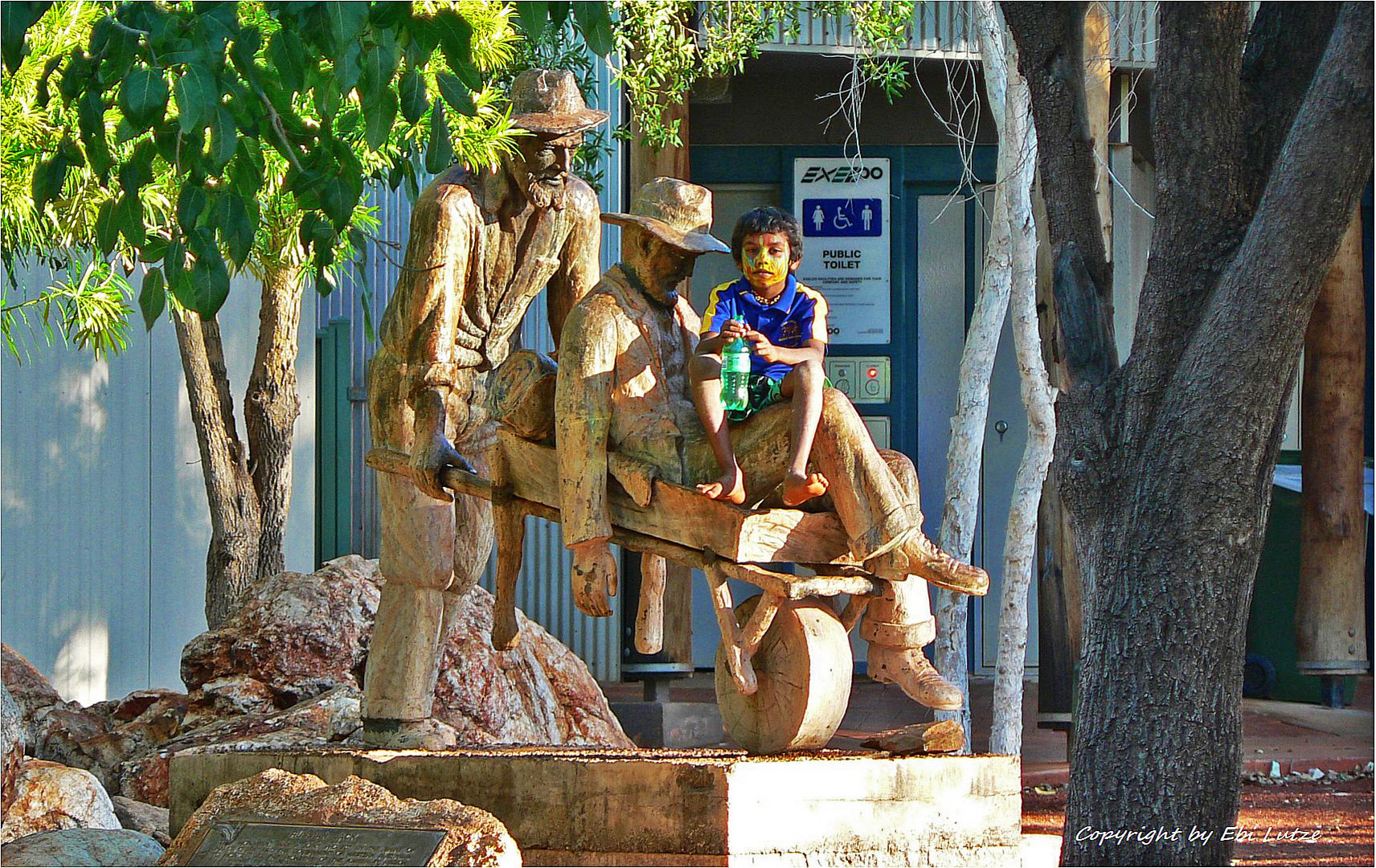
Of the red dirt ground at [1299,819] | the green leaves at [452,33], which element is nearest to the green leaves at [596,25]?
the green leaves at [452,33]

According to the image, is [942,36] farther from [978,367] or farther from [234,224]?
[234,224]

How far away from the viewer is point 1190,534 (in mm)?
5848

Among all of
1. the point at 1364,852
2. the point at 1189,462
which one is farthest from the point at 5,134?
the point at 1364,852

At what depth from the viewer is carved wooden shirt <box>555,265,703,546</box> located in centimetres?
468

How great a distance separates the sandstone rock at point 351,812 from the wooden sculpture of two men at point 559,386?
0.76 meters

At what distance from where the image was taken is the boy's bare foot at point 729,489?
14.6 feet

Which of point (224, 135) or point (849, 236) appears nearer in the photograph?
point (224, 135)

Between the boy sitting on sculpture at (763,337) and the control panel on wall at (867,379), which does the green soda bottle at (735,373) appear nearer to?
the boy sitting on sculpture at (763,337)

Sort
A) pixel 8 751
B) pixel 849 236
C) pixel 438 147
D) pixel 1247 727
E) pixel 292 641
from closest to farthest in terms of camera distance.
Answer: pixel 438 147 → pixel 8 751 → pixel 292 641 → pixel 1247 727 → pixel 849 236

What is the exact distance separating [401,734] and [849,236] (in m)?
8.06

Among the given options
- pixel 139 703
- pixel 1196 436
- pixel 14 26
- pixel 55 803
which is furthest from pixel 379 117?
pixel 139 703

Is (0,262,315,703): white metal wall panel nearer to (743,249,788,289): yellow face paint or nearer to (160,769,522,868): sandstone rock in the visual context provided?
(160,769,522,868): sandstone rock

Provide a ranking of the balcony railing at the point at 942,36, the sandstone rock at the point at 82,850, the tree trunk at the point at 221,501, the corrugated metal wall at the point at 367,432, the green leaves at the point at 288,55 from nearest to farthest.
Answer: the green leaves at the point at 288,55, the sandstone rock at the point at 82,850, the tree trunk at the point at 221,501, the balcony railing at the point at 942,36, the corrugated metal wall at the point at 367,432

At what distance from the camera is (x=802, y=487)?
4410 mm
